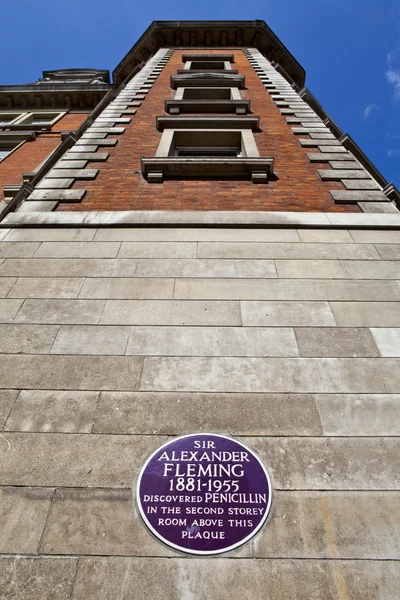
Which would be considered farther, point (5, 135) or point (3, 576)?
point (5, 135)

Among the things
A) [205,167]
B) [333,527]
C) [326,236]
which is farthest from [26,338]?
[205,167]

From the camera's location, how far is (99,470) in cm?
373

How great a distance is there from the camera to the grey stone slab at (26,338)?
486cm

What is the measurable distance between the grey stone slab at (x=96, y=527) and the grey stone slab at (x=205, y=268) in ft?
10.4

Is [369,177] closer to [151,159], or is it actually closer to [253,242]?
[253,242]

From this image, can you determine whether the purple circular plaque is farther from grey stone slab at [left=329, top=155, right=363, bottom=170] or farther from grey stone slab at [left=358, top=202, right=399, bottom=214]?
grey stone slab at [left=329, top=155, right=363, bottom=170]

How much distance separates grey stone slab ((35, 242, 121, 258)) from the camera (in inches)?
248

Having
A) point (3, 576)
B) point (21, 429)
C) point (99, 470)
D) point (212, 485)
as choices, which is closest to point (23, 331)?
point (21, 429)

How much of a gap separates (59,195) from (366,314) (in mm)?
5990

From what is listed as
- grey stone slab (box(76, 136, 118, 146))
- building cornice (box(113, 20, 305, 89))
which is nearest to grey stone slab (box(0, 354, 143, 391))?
grey stone slab (box(76, 136, 118, 146))

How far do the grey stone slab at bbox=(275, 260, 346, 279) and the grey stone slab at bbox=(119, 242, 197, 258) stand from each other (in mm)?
1392

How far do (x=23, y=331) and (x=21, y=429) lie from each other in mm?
1443

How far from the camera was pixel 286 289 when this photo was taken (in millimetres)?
5617

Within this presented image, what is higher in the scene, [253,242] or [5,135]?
[5,135]
